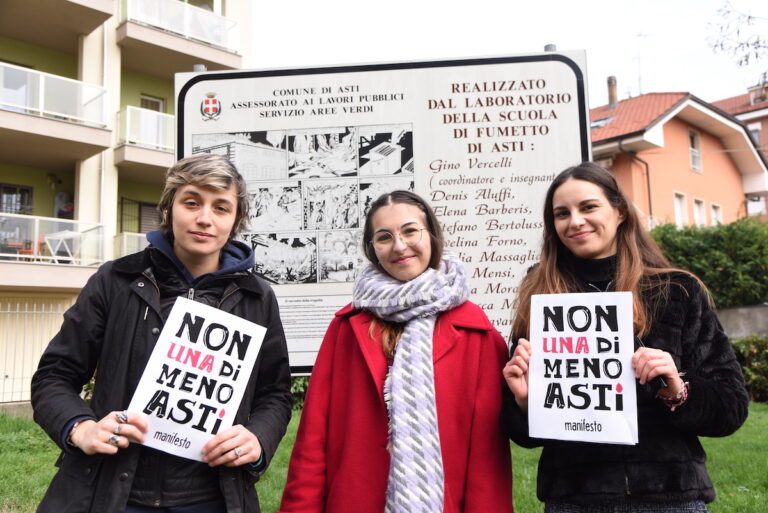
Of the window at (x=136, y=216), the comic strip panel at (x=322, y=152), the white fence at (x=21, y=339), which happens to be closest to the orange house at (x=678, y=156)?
the window at (x=136, y=216)

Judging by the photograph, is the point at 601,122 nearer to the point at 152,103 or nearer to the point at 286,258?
the point at 152,103

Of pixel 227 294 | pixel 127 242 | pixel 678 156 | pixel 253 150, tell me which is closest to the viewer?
pixel 227 294

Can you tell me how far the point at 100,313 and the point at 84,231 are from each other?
1465 centimetres

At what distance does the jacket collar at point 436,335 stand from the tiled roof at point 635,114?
74.9 ft

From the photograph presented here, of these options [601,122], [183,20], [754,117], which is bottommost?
[601,122]

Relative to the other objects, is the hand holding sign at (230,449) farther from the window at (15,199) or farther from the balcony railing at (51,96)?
the window at (15,199)

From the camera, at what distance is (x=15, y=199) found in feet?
54.8

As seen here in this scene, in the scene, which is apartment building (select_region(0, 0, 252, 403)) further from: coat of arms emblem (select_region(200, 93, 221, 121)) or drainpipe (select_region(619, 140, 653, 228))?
drainpipe (select_region(619, 140, 653, 228))

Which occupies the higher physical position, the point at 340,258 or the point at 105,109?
the point at 105,109

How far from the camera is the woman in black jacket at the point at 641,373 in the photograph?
85.7 inches

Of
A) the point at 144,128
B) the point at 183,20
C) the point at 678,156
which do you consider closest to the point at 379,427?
the point at 144,128

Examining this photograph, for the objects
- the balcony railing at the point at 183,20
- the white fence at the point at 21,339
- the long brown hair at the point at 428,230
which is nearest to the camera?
the long brown hair at the point at 428,230

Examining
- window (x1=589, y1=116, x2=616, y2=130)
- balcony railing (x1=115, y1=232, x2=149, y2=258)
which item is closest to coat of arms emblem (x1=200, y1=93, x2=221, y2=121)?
balcony railing (x1=115, y1=232, x2=149, y2=258)

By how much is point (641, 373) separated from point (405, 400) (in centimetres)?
83
